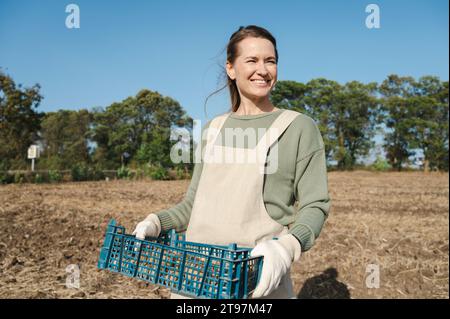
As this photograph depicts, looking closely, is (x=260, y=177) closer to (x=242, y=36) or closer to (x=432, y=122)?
(x=242, y=36)

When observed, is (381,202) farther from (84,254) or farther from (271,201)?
(271,201)

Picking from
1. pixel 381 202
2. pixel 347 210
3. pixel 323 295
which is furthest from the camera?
pixel 381 202

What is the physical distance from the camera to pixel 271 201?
1443mm

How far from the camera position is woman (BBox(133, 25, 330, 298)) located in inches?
54.7

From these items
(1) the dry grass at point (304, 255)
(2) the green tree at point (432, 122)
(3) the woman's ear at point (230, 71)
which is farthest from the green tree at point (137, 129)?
(2) the green tree at point (432, 122)

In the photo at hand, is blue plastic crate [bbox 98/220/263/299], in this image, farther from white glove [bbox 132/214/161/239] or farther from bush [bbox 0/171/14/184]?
bush [bbox 0/171/14/184]

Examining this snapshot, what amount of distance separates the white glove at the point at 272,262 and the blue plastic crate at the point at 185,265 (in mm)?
30

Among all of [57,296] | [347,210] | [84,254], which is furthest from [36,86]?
[347,210]

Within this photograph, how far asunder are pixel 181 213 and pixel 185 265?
1.39ft

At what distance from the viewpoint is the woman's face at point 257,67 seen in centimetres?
149

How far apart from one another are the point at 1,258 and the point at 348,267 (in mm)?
3796

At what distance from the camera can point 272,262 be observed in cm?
112

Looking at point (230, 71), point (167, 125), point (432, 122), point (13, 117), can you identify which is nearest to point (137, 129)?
point (167, 125)

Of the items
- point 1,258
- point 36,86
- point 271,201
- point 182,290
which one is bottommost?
point 1,258
